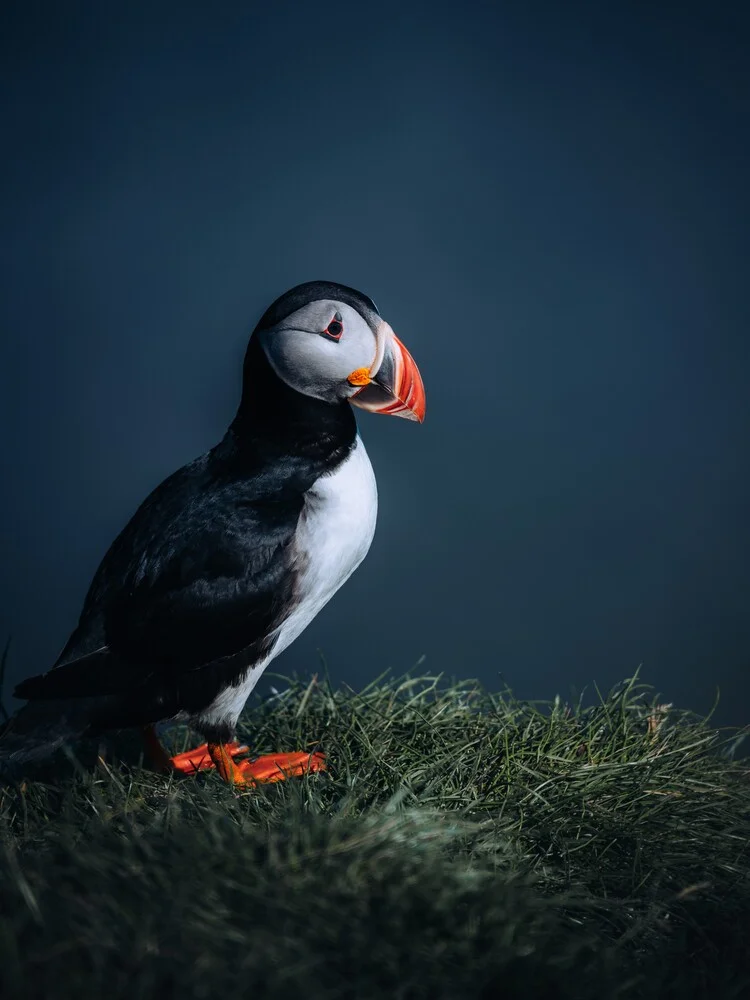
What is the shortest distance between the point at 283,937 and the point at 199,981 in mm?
94

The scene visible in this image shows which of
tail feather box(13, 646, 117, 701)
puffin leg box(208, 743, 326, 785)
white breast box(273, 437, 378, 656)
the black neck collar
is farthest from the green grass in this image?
the black neck collar

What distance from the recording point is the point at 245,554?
1.46 metres

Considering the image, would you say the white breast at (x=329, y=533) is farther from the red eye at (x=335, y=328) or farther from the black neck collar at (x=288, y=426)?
the red eye at (x=335, y=328)

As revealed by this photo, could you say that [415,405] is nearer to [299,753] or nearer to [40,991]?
[299,753]

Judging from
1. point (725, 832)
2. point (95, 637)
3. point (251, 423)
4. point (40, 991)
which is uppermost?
point (251, 423)

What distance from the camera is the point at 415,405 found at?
154 centimetres

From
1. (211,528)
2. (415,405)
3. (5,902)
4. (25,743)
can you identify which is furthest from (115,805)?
(415,405)

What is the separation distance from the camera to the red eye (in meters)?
1.48

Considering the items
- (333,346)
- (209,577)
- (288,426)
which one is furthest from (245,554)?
(333,346)

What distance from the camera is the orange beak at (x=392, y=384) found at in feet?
4.92

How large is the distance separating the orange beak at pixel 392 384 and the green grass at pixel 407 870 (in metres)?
0.56

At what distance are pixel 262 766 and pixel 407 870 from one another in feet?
1.77

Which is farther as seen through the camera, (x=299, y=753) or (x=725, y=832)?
(x=299, y=753)

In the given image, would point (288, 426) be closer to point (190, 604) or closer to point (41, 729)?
point (190, 604)
